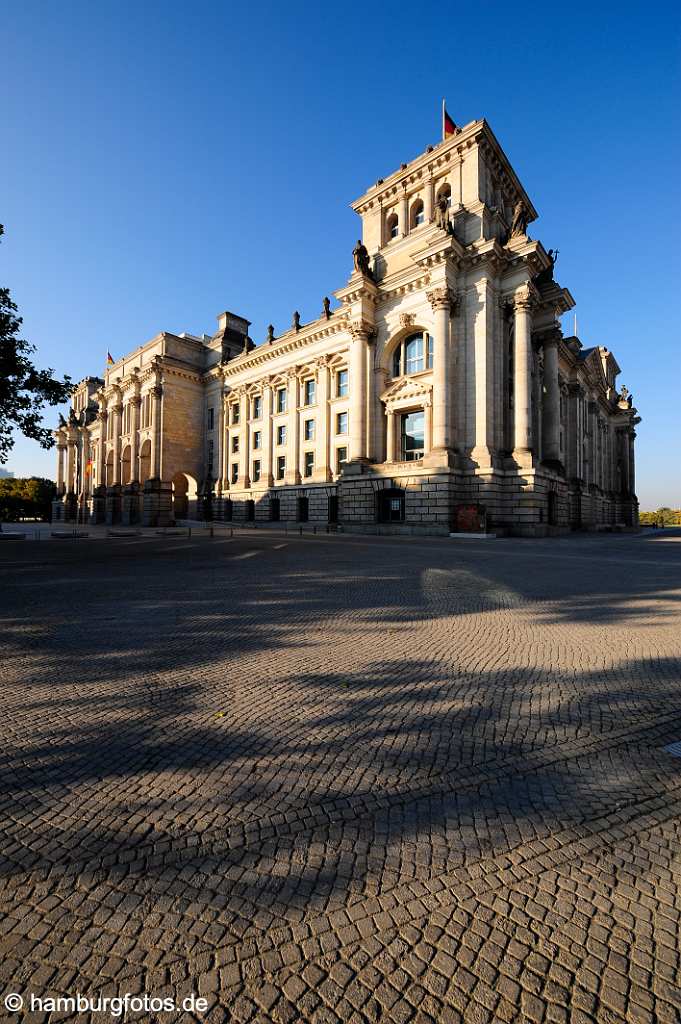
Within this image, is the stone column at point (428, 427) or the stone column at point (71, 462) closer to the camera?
the stone column at point (428, 427)

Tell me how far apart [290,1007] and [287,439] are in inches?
1677

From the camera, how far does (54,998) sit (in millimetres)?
1410

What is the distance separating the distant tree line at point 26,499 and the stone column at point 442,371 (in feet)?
271

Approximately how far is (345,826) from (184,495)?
177 feet

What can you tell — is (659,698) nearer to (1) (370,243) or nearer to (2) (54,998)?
(2) (54,998)

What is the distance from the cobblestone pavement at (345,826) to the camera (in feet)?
4.78

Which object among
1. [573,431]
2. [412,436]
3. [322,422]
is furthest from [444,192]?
[573,431]

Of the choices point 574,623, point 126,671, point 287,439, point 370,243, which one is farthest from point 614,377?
point 126,671

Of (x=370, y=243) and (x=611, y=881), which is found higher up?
(x=370, y=243)

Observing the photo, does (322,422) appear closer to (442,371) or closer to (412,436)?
(412,436)

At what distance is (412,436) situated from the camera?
32.2 meters

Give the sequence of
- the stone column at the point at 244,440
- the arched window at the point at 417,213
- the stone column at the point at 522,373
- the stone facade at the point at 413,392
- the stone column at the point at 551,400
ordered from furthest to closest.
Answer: the stone column at the point at 244,440 → the arched window at the point at 417,213 → the stone column at the point at 551,400 → the stone column at the point at 522,373 → the stone facade at the point at 413,392

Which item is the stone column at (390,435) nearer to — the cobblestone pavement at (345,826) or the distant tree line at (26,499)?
the cobblestone pavement at (345,826)

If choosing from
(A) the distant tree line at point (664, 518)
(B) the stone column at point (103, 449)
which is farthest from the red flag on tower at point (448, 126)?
(A) the distant tree line at point (664, 518)
